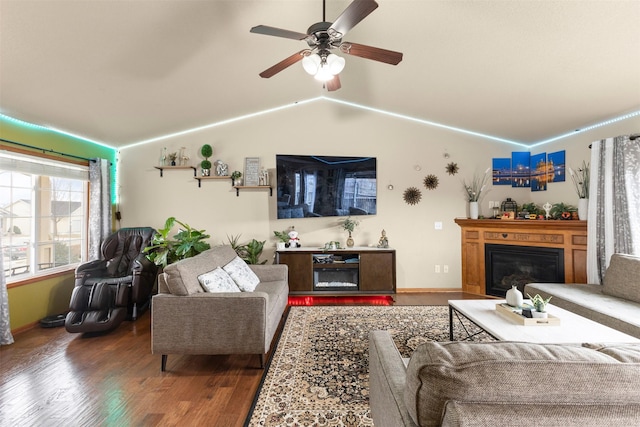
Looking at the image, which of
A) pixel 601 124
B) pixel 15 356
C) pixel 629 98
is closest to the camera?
pixel 15 356

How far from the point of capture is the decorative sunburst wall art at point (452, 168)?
15.6ft

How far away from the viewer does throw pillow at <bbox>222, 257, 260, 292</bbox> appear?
2883 mm

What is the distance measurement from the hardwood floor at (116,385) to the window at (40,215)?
100 cm

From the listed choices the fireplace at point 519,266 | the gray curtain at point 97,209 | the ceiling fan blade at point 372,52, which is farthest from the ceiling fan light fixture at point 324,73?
the gray curtain at point 97,209

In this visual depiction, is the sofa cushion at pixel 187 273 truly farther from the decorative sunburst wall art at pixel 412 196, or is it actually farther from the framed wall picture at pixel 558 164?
the framed wall picture at pixel 558 164

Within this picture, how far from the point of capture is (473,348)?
2.67ft

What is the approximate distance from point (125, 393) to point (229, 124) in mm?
3777

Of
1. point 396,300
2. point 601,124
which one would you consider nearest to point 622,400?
point 396,300

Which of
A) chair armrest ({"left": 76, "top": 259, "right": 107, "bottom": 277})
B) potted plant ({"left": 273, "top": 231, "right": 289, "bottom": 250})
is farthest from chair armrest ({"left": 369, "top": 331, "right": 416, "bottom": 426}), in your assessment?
chair armrest ({"left": 76, "top": 259, "right": 107, "bottom": 277})

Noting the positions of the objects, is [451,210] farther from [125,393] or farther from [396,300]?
[125,393]

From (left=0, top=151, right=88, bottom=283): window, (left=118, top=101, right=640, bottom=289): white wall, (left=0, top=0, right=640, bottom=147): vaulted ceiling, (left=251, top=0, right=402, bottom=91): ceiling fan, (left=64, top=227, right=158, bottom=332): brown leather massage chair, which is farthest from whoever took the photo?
(left=118, top=101, right=640, bottom=289): white wall

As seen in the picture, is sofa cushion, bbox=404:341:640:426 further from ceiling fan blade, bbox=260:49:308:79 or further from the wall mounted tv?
the wall mounted tv

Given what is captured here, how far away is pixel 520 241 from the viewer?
13.7 feet

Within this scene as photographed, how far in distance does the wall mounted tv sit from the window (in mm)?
2810
